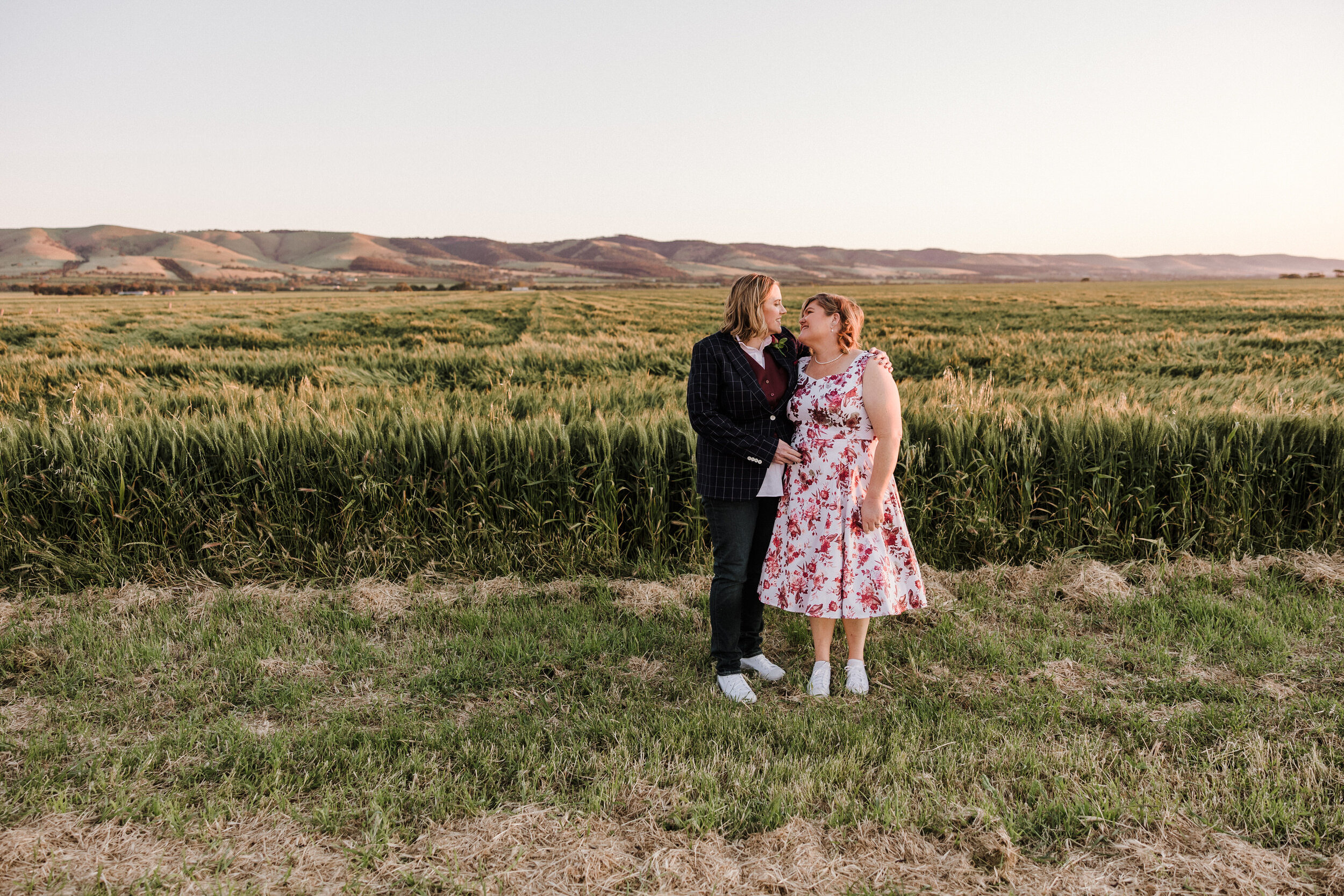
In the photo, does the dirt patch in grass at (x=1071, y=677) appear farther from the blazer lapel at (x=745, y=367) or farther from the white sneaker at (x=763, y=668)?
the blazer lapel at (x=745, y=367)

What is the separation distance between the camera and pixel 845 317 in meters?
3.38

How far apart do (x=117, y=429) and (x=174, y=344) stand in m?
14.7

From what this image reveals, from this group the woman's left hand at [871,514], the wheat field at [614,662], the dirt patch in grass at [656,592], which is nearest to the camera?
the wheat field at [614,662]

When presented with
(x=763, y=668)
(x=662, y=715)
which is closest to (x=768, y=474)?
(x=763, y=668)

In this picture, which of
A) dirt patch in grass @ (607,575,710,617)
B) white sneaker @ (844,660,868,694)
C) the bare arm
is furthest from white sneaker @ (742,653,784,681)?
the bare arm

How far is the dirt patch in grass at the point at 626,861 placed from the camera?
2271 millimetres

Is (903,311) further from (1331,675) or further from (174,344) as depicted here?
(1331,675)

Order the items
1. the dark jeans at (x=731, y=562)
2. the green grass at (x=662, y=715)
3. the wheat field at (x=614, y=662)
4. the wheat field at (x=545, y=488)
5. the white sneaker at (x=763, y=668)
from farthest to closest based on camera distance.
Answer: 1. the wheat field at (x=545, y=488)
2. the white sneaker at (x=763, y=668)
3. the dark jeans at (x=731, y=562)
4. the green grass at (x=662, y=715)
5. the wheat field at (x=614, y=662)

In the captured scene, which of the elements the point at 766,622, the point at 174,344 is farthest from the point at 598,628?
the point at 174,344

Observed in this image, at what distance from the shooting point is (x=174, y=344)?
1741 centimetres

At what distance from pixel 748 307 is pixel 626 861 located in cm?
229

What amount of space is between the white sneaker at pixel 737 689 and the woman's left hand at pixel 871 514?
3.18 ft

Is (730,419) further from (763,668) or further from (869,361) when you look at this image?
(763,668)

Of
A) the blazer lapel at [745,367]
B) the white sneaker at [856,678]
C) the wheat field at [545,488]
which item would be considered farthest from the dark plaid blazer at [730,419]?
the wheat field at [545,488]
